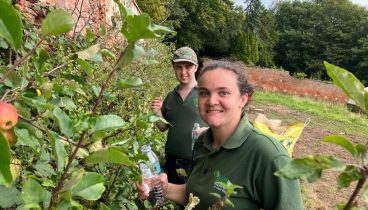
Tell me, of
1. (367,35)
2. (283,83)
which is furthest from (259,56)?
(283,83)

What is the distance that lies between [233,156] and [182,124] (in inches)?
69.6

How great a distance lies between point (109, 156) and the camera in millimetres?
964

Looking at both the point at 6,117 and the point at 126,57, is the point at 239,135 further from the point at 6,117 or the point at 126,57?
the point at 6,117

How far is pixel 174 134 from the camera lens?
355 centimetres

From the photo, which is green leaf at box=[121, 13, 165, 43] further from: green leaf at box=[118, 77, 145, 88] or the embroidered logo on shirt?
the embroidered logo on shirt

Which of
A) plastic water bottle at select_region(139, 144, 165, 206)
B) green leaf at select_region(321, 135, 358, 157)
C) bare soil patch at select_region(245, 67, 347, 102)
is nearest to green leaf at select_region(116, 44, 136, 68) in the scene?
green leaf at select_region(321, 135, 358, 157)

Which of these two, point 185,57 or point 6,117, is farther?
point 185,57

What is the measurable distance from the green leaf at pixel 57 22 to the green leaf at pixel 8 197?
0.42 m

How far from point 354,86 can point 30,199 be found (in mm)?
689

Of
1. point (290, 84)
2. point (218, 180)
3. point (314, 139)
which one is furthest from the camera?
point (290, 84)

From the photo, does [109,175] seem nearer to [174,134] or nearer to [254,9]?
[174,134]

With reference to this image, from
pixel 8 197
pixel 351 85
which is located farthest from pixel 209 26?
pixel 351 85

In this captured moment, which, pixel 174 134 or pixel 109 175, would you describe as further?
pixel 174 134

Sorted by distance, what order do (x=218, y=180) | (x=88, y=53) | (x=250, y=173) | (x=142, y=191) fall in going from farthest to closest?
(x=142, y=191), (x=218, y=180), (x=250, y=173), (x=88, y=53)
